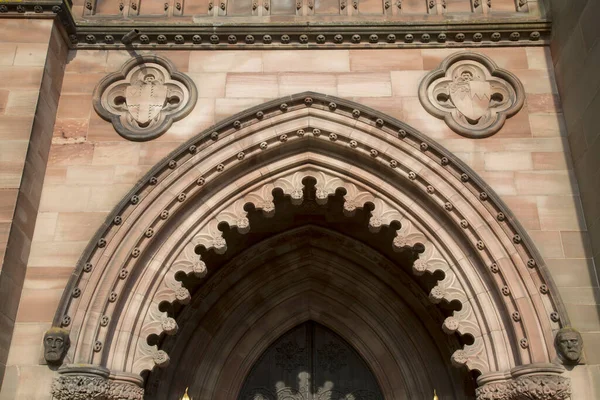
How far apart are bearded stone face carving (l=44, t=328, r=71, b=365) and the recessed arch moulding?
0.32 feet

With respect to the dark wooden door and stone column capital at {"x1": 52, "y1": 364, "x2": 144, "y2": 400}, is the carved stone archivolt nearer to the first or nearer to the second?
the dark wooden door

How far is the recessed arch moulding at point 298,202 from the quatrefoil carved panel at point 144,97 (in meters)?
0.58

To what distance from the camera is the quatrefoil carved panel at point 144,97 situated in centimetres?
819

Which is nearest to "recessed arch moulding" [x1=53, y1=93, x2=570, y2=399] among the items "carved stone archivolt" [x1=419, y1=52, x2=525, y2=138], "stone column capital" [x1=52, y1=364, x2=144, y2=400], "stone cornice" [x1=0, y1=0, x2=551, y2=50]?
"stone column capital" [x1=52, y1=364, x2=144, y2=400]

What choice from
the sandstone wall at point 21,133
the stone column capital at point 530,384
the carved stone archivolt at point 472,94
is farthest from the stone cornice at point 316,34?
the stone column capital at point 530,384

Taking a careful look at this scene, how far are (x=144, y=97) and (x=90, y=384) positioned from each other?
3549 millimetres

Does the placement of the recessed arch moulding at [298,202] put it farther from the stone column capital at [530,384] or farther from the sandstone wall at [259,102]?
the sandstone wall at [259,102]

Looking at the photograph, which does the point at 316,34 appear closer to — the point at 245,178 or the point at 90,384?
the point at 245,178

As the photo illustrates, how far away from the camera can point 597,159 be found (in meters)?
7.23

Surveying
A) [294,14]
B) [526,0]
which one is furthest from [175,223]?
[526,0]

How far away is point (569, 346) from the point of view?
6.78 meters

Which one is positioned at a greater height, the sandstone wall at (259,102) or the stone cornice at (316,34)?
the stone cornice at (316,34)

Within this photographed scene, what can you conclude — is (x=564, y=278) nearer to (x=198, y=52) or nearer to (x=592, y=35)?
(x=592, y=35)

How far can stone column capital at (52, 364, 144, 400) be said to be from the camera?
21.9ft
